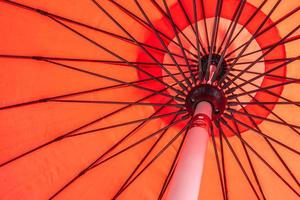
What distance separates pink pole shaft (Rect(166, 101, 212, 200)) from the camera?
2.06m

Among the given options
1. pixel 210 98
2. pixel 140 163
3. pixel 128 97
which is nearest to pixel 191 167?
pixel 210 98

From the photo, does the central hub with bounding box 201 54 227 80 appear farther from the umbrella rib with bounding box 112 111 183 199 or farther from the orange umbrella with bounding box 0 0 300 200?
the umbrella rib with bounding box 112 111 183 199

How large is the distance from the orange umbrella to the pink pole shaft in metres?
0.16

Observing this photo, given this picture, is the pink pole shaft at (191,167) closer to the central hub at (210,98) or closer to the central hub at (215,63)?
the central hub at (210,98)

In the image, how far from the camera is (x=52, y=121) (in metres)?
3.16

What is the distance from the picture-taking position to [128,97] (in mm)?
3549

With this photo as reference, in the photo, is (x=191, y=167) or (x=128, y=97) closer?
(x=191, y=167)

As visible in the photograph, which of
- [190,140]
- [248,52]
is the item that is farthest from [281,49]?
[190,140]

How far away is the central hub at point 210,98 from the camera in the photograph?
9.34ft

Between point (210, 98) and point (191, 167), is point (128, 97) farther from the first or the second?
point (191, 167)

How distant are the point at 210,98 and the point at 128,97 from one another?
3.20ft

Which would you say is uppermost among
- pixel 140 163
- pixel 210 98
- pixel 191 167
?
pixel 210 98

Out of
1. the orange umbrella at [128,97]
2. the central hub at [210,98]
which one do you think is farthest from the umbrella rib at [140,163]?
the central hub at [210,98]

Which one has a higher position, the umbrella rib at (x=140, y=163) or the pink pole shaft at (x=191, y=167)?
the pink pole shaft at (x=191, y=167)
